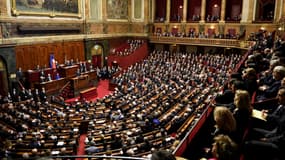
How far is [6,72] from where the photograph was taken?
1586 centimetres

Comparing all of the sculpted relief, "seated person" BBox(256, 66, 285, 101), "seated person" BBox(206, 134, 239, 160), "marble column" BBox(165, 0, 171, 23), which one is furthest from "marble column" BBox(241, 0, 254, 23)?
"seated person" BBox(206, 134, 239, 160)

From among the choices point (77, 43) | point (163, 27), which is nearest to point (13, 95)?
point (77, 43)

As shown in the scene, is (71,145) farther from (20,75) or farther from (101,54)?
(101,54)

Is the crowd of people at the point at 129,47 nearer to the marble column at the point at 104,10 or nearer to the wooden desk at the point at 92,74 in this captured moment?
the marble column at the point at 104,10

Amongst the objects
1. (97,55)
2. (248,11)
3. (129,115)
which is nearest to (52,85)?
(129,115)

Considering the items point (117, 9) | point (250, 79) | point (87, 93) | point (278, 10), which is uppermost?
point (117, 9)

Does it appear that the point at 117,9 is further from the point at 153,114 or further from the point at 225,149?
the point at 225,149

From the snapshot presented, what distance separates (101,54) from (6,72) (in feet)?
32.9

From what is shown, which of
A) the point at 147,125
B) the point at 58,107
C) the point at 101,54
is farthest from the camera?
the point at 101,54

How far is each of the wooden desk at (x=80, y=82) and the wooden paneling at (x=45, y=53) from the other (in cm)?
295

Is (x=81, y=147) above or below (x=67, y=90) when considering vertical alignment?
below

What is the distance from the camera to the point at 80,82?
1805 centimetres

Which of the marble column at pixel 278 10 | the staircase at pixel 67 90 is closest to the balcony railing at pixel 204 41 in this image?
the marble column at pixel 278 10

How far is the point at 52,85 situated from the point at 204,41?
46.1 ft
